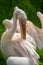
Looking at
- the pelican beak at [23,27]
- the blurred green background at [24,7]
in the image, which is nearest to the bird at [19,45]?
the pelican beak at [23,27]

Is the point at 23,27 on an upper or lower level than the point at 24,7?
lower

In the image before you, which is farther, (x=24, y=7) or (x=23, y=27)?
(x=24, y=7)

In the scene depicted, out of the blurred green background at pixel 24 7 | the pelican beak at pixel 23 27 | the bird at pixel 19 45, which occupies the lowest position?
the bird at pixel 19 45

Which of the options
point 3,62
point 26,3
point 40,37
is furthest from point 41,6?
point 3,62

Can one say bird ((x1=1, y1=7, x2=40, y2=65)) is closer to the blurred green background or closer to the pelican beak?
the pelican beak

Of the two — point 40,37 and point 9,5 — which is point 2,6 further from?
point 40,37

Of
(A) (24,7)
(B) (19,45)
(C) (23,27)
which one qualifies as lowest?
(B) (19,45)

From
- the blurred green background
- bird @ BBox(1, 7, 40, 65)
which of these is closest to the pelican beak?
bird @ BBox(1, 7, 40, 65)

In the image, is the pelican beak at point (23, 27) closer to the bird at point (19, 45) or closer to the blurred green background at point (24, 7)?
the bird at point (19, 45)

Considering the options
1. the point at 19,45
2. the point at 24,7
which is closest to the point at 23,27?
the point at 19,45

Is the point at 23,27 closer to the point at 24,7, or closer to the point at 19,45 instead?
the point at 19,45

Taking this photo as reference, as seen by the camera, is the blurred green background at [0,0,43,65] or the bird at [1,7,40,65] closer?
the bird at [1,7,40,65]
